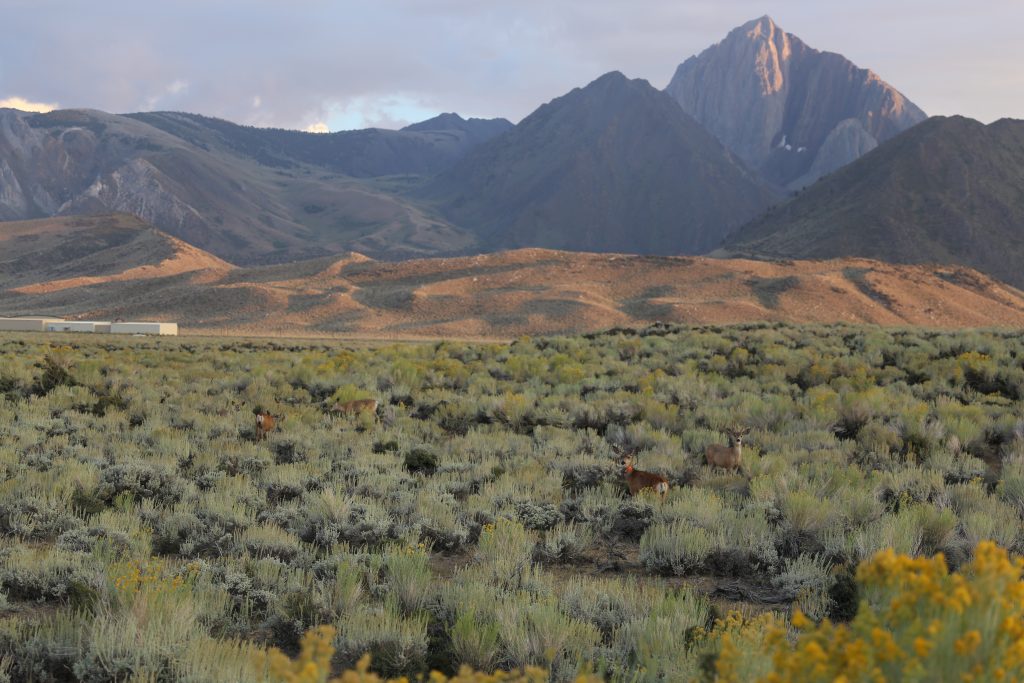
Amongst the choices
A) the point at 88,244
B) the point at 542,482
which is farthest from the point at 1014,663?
the point at 88,244

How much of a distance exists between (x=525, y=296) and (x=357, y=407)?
176 ft

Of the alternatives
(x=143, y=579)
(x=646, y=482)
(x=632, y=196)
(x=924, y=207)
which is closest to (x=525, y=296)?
(x=646, y=482)

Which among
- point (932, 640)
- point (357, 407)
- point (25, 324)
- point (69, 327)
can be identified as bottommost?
point (357, 407)

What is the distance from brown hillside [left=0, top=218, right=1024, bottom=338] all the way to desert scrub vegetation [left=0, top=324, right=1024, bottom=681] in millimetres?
44547

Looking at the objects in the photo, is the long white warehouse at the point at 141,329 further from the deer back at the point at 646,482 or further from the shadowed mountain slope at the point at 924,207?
the shadowed mountain slope at the point at 924,207

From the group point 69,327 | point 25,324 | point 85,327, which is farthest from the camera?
point 25,324

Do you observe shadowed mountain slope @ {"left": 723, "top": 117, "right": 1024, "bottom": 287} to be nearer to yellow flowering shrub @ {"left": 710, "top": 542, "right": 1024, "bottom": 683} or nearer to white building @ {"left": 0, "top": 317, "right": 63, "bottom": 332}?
white building @ {"left": 0, "top": 317, "right": 63, "bottom": 332}

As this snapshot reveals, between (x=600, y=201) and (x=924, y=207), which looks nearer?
(x=924, y=207)

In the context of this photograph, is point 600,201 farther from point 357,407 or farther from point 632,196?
point 357,407

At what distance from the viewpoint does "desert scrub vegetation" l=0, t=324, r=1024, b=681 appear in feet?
16.6

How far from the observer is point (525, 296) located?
68.1 metres

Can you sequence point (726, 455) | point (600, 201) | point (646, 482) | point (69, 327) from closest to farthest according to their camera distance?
point (646, 482) < point (726, 455) < point (69, 327) < point (600, 201)

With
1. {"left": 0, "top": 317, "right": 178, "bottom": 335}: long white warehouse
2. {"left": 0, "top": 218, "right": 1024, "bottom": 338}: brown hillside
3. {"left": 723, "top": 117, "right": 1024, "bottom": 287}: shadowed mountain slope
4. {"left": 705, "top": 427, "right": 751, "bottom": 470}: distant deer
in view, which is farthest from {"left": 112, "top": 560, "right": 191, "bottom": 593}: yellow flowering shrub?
{"left": 723, "top": 117, "right": 1024, "bottom": 287}: shadowed mountain slope

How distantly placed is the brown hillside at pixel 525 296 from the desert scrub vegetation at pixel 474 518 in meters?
44.5
